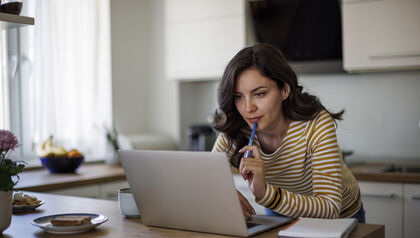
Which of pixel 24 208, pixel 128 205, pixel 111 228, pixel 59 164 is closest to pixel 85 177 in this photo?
pixel 59 164

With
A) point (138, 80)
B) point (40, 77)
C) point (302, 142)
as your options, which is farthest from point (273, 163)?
point (138, 80)

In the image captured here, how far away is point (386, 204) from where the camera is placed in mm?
2486

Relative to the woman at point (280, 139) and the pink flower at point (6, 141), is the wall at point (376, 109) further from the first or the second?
the pink flower at point (6, 141)

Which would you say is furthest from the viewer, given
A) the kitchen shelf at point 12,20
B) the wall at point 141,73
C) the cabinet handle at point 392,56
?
the wall at point 141,73

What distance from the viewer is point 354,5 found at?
2713 millimetres

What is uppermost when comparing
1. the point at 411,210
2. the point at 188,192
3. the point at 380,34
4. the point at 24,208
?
the point at 380,34

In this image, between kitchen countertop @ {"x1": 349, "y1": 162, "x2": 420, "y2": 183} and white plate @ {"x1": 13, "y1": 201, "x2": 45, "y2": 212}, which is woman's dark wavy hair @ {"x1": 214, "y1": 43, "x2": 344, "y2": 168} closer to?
white plate @ {"x1": 13, "y1": 201, "x2": 45, "y2": 212}

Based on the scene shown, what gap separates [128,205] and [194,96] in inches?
91.8

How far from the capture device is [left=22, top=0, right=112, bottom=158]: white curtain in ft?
9.71

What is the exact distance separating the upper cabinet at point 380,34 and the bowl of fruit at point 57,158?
1633 millimetres

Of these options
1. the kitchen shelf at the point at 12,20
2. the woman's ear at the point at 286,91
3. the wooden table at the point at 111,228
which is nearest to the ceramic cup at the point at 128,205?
the wooden table at the point at 111,228

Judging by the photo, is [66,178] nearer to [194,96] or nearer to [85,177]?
[85,177]

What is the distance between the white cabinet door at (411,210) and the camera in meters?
2.41

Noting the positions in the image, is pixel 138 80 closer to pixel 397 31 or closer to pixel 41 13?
pixel 41 13
